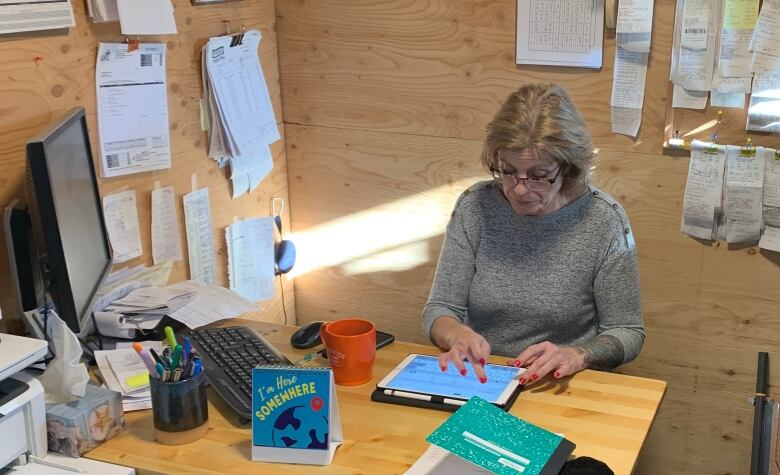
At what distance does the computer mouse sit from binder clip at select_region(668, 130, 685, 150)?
1.10m

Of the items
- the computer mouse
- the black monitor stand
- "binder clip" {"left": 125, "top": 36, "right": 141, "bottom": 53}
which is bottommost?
the computer mouse

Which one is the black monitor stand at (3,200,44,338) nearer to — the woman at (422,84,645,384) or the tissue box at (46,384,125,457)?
the tissue box at (46,384,125,457)

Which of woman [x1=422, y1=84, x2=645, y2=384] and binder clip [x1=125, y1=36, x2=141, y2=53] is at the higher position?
binder clip [x1=125, y1=36, x2=141, y2=53]

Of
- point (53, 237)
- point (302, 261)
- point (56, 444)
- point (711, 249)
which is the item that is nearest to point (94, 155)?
Answer: point (53, 237)

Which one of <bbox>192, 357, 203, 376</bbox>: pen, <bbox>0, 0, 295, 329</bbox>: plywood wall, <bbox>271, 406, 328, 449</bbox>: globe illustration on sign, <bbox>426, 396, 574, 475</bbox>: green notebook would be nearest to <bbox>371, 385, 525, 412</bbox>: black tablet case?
Answer: <bbox>426, 396, 574, 475</bbox>: green notebook

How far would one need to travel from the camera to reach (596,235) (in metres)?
1.96

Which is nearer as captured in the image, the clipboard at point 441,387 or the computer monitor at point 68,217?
the computer monitor at point 68,217

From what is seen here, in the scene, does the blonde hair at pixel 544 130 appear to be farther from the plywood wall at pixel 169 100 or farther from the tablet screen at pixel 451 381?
the plywood wall at pixel 169 100

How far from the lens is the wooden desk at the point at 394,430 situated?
1.38 m

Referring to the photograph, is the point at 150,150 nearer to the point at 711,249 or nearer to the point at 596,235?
the point at 596,235

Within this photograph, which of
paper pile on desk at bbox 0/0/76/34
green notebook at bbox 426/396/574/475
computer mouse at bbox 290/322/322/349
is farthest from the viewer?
computer mouse at bbox 290/322/322/349

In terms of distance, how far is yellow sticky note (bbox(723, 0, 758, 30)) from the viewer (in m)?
2.15

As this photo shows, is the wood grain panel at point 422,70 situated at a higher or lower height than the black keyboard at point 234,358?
higher

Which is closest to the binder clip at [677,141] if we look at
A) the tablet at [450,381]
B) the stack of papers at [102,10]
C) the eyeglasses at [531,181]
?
the eyeglasses at [531,181]
